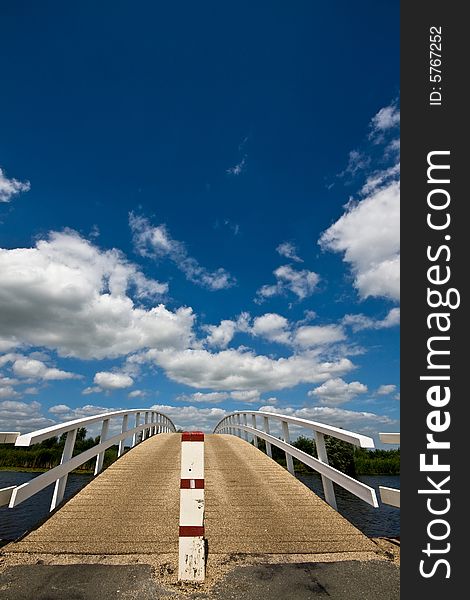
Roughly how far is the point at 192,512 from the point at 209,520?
188 cm

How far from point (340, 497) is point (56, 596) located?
13473 millimetres

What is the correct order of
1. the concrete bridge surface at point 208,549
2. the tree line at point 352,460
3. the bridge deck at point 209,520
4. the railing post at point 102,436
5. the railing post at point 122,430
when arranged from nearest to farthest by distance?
the concrete bridge surface at point 208,549, the bridge deck at point 209,520, the railing post at point 102,436, the railing post at point 122,430, the tree line at point 352,460

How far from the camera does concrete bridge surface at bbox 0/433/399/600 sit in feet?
11.6

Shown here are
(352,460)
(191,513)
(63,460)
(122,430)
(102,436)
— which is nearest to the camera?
(191,513)

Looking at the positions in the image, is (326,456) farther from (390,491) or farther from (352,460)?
(352,460)

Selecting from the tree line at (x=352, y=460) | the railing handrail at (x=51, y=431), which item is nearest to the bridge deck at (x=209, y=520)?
the railing handrail at (x=51, y=431)

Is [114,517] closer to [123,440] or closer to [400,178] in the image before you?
[123,440]

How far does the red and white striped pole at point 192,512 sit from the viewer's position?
367 cm

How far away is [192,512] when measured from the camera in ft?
12.4

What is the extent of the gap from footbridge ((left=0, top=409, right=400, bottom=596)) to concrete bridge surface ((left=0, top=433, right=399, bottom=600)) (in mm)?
20

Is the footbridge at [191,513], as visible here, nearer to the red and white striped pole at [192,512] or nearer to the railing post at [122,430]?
the red and white striped pole at [192,512]

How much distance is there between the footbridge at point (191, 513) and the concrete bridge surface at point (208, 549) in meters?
0.02

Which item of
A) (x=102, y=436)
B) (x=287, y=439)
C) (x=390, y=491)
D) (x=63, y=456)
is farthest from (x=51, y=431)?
(x=287, y=439)

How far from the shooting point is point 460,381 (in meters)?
4.29
